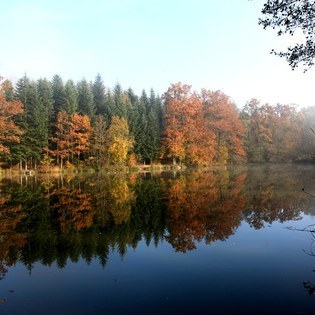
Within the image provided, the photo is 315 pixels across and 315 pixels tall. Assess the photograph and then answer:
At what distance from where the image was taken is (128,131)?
58.6 m

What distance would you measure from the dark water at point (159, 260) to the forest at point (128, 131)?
115ft

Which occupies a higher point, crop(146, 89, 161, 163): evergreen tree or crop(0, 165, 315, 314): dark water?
crop(146, 89, 161, 163): evergreen tree

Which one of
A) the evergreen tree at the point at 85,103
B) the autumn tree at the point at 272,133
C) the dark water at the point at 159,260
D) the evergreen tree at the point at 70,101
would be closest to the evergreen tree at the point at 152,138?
the evergreen tree at the point at 85,103

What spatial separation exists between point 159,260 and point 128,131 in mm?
50157

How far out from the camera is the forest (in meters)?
52.9

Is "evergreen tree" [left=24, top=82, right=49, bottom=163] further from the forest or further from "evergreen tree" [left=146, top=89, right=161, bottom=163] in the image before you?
"evergreen tree" [left=146, top=89, right=161, bottom=163]

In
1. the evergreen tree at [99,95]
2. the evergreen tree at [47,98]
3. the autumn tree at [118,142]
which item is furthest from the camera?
the evergreen tree at [99,95]

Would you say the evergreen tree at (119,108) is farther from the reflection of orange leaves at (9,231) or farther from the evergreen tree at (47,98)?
the reflection of orange leaves at (9,231)

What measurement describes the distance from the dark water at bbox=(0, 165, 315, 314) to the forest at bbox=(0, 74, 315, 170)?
35141 mm

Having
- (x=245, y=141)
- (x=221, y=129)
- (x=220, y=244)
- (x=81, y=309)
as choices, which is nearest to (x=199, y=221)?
(x=220, y=244)

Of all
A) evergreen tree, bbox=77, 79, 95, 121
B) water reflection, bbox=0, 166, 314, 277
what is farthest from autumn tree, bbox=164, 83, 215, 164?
water reflection, bbox=0, 166, 314, 277

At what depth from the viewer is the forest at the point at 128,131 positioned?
Result: 52.9m

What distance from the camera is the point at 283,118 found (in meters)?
75.1

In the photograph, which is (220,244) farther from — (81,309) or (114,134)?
(114,134)
